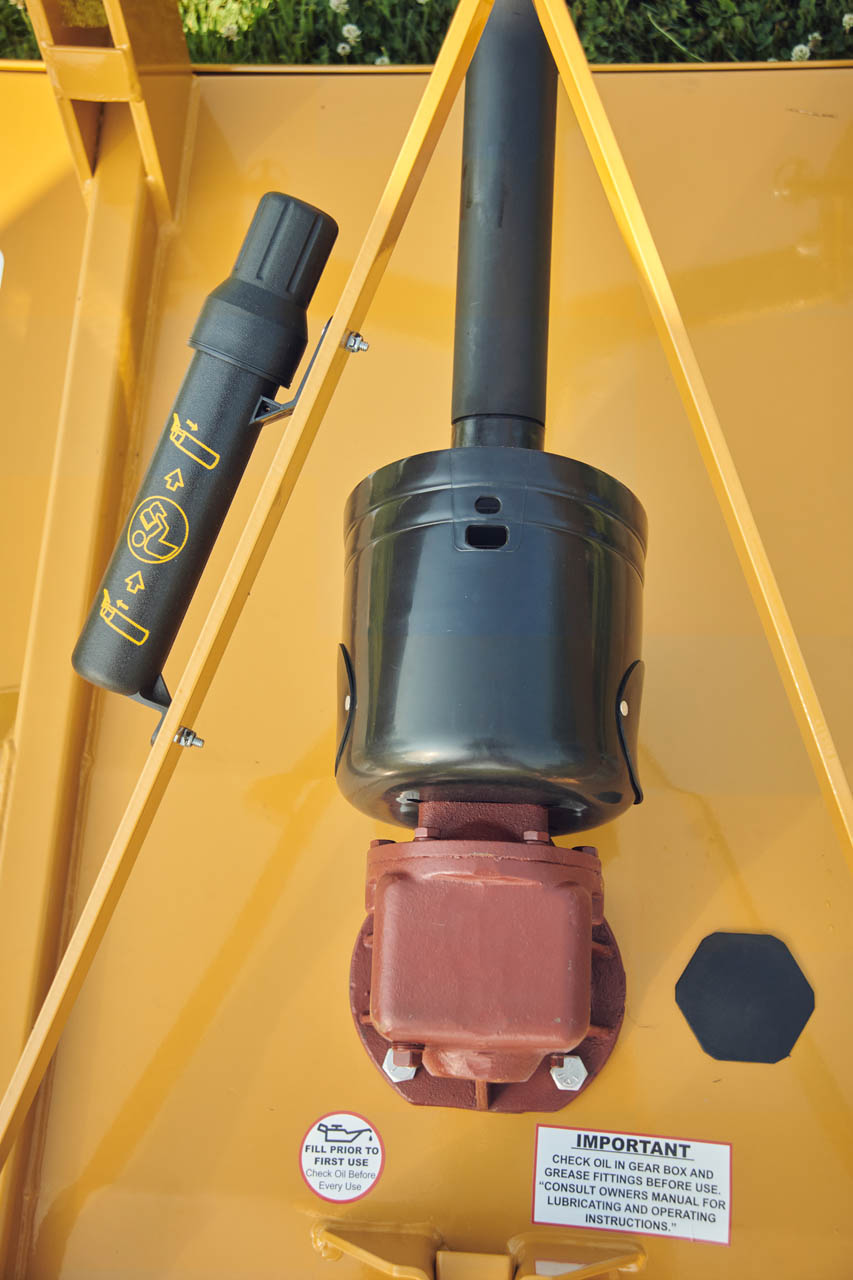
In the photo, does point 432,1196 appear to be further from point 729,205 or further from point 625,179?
point 729,205

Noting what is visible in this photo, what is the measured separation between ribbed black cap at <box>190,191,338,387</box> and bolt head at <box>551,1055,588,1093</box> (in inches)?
28.8

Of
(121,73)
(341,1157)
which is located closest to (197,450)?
(121,73)

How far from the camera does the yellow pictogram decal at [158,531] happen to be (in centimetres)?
99

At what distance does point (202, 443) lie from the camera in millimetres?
1005

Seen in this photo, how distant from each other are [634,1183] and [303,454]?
2.53ft

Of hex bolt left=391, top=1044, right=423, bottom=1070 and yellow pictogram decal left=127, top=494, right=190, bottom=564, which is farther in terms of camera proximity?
yellow pictogram decal left=127, top=494, right=190, bottom=564

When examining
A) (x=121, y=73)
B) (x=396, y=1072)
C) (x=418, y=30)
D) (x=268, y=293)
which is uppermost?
(x=418, y=30)

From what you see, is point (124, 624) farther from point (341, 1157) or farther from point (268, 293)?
point (341, 1157)

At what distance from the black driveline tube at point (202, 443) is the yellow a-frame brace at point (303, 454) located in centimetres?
9

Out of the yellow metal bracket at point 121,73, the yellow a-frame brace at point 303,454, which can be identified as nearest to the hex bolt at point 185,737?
the yellow a-frame brace at point 303,454

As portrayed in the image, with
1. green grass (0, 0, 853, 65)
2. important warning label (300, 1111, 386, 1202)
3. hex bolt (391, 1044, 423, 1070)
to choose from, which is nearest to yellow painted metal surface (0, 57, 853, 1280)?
important warning label (300, 1111, 386, 1202)

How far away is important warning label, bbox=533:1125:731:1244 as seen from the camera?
3.34ft

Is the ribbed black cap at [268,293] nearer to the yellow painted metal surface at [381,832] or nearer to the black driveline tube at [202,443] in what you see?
the black driveline tube at [202,443]

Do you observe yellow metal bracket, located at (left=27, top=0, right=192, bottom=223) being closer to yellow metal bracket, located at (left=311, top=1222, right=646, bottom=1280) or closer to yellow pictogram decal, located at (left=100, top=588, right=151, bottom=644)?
yellow pictogram decal, located at (left=100, top=588, right=151, bottom=644)
